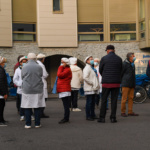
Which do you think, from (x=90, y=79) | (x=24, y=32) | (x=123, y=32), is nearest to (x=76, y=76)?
(x=90, y=79)

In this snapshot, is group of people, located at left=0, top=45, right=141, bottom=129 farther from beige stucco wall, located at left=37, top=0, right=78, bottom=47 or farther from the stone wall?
beige stucco wall, located at left=37, top=0, right=78, bottom=47

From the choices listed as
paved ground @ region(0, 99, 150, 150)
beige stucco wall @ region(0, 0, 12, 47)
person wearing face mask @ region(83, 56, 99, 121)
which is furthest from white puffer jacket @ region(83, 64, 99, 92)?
beige stucco wall @ region(0, 0, 12, 47)

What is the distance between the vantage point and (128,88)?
11281 millimetres

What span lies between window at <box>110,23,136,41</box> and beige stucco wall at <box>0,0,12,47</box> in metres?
6.07

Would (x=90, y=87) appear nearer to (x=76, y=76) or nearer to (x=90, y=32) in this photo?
(x=76, y=76)

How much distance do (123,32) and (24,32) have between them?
234 inches

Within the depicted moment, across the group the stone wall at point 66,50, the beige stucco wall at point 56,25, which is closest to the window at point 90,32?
the stone wall at point 66,50

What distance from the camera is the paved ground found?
22.2 ft

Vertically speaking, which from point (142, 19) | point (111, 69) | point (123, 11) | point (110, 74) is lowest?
point (110, 74)

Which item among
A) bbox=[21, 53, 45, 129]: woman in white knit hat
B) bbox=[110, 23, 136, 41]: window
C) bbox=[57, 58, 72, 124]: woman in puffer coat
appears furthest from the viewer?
bbox=[110, 23, 136, 41]: window

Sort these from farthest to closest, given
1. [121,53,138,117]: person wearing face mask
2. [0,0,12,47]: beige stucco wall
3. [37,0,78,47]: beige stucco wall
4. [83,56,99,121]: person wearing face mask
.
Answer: [37,0,78,47]: beige stucco wall < [0,0,12,47]: beige stucco wall < [121,53,138,117]: person wearing face mask < [83,56,99,121]: person wearing face mask

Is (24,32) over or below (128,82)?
over

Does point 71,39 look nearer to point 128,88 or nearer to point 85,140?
point 128,88

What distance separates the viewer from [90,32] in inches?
898
